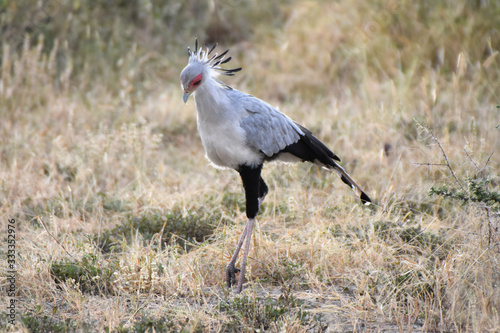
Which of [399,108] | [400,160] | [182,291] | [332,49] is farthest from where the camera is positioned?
[332,49]

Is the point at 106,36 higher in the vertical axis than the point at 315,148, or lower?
higher

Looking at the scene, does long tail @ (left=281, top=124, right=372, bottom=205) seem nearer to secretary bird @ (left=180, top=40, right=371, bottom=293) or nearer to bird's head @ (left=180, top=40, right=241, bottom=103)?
secretary bird @ (left=180, top=40, right=371, bottom=293)

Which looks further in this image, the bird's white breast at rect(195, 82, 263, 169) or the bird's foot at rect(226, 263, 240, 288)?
the bird's foot at rect(226, 263, 240, 288)

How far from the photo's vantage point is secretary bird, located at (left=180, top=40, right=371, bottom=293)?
370 centimetres

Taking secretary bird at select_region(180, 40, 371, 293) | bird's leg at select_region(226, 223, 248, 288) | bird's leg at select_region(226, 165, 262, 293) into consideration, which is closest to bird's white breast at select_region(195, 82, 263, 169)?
secretary bird at select_region(180, 40, 371, 293)

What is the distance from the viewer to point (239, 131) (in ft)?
12.2

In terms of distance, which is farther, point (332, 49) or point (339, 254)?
point (332, 49)

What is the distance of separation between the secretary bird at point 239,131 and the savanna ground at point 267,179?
1.54 feet

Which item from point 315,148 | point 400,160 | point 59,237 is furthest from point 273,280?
point 400,160

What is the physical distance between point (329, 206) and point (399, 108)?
5.74 ft

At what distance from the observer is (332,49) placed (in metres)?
8.44

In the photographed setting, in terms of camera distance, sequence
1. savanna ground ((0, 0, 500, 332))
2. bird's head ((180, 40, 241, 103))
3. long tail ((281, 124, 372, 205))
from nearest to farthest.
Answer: savanna ground ((0, 0, 500, 332)), bird's head ((180, 40, 241, 103)), long tail ((281, 124, 372, 205))

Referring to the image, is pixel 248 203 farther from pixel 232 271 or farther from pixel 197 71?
pixel 197 71

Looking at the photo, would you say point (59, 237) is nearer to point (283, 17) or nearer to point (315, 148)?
point (315, 148)
